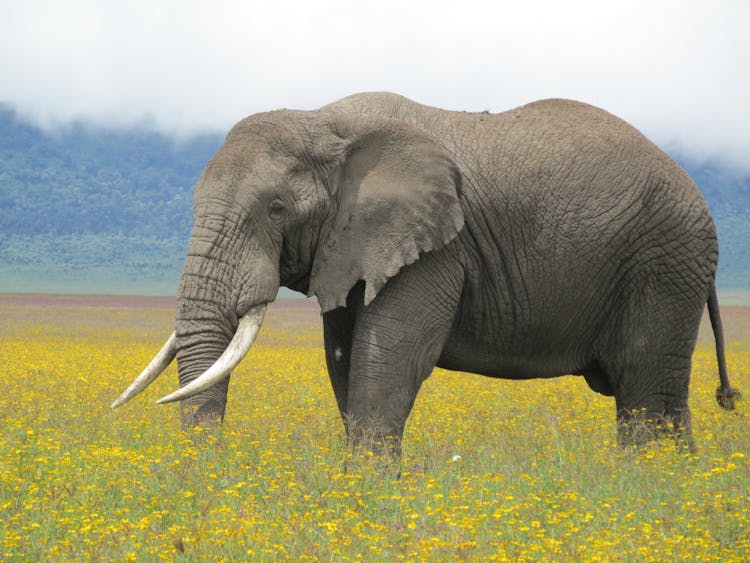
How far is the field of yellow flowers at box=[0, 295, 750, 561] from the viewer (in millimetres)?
5801

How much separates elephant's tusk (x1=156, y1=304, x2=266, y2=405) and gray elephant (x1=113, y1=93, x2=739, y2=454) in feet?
0.06

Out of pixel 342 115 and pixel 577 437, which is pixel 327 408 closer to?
pixel 577 437

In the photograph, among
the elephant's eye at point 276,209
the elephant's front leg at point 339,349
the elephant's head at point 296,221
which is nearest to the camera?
the elephant's head at point 296,221

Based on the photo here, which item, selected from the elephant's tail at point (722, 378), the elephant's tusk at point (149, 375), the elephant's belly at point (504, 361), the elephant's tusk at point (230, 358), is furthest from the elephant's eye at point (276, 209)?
the elephant's tail at point (722, 378)

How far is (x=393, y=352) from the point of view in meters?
8.14

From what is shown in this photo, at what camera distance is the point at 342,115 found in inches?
336

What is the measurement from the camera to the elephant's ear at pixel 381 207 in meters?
8.12

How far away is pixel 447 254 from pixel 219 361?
204cm

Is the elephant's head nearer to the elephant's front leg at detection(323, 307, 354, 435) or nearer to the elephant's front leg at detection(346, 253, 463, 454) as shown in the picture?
the elephant's front leg at detection(346, 253, 463, 454)

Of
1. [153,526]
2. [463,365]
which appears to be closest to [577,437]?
[463,365]

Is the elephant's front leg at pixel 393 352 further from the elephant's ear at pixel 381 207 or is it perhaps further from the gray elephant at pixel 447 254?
the elephant's ear at pixel 381 207

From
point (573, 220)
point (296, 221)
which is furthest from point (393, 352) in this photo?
point (573, 220)

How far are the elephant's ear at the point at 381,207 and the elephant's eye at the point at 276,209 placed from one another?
0.39 m

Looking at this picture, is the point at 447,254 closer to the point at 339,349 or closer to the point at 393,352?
the point at 393,352
